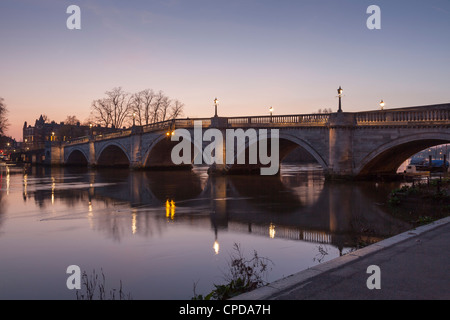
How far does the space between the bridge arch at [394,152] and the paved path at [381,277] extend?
694 inches

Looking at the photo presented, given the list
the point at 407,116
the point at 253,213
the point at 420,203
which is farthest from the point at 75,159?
the point at 420,203

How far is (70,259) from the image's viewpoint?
8.27 m

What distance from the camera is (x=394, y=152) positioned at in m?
26.2

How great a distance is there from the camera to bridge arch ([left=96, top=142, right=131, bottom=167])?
5678cm

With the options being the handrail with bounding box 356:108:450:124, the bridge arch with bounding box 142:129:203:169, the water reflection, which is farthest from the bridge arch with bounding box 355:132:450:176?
the bridge arch with bounding box 142:129:203:169

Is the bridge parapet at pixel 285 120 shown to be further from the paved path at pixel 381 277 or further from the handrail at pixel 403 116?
the paved path at pixel 381 277

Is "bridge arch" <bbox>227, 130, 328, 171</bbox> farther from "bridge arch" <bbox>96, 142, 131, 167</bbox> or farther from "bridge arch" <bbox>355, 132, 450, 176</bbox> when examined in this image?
"bridge arch" <bbox>96, 142, 131, 167</bbox>

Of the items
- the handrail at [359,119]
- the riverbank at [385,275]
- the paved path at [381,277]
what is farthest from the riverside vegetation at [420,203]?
the handrail at [359,119]

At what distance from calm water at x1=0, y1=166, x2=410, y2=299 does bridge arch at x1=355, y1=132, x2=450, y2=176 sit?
22.5 feet

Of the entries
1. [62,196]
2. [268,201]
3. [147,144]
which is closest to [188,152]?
[147,144]

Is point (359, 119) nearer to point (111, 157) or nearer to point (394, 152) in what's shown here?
point (394, 152)

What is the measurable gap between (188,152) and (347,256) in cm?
4335

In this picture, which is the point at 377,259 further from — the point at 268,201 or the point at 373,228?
the point at 268,201
